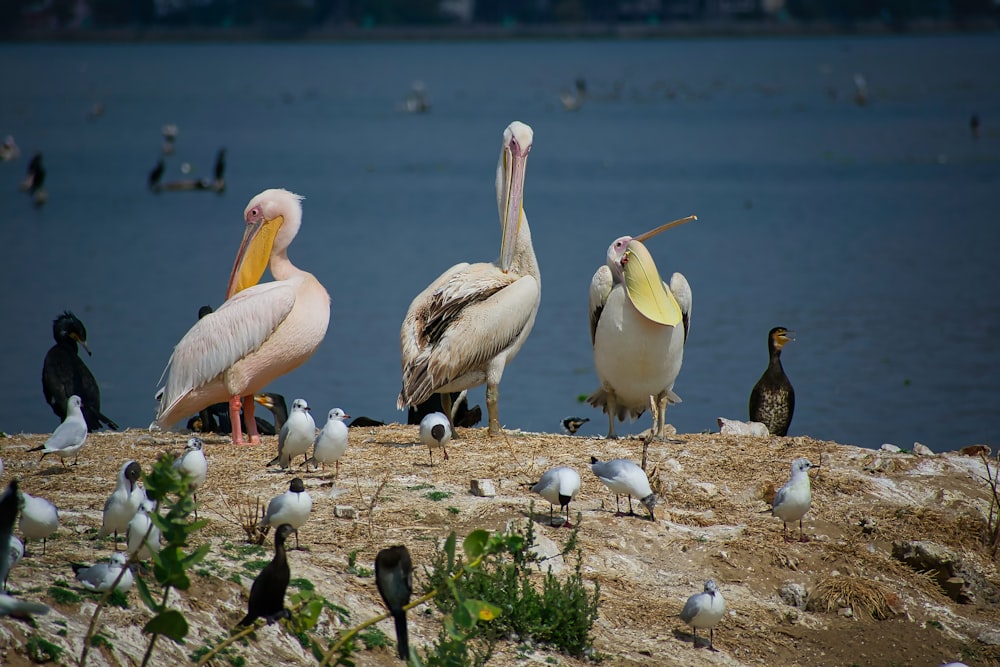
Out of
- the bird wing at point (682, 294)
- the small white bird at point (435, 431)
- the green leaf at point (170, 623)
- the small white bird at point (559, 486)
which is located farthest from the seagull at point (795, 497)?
the green leaf at point (170, 623)

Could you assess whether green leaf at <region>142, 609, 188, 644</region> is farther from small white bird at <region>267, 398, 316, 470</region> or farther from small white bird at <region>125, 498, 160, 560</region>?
small white bird at <region>267, 398, 316, 470</region>

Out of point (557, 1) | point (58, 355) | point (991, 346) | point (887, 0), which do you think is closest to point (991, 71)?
point (887, 0)

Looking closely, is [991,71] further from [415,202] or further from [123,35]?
[123,35]

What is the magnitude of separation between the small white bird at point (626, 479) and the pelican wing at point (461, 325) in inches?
66.2

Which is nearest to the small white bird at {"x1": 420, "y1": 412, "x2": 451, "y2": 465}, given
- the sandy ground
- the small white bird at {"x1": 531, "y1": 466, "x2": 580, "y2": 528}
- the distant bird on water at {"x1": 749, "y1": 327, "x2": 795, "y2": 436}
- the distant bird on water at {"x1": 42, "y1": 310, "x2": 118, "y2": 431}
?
the sandy ground

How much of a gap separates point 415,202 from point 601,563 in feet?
70.7

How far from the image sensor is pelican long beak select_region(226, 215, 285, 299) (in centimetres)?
802

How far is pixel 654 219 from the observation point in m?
23.6

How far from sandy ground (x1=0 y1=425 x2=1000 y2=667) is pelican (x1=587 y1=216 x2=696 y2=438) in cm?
58

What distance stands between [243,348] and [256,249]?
977 mm

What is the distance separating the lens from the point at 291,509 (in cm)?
518

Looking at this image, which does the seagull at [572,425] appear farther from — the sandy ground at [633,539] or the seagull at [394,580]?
the seagull at [394,580]

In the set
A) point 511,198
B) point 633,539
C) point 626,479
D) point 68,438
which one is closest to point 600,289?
point 511,198

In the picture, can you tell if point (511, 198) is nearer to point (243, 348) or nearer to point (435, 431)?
point (243, 348)
